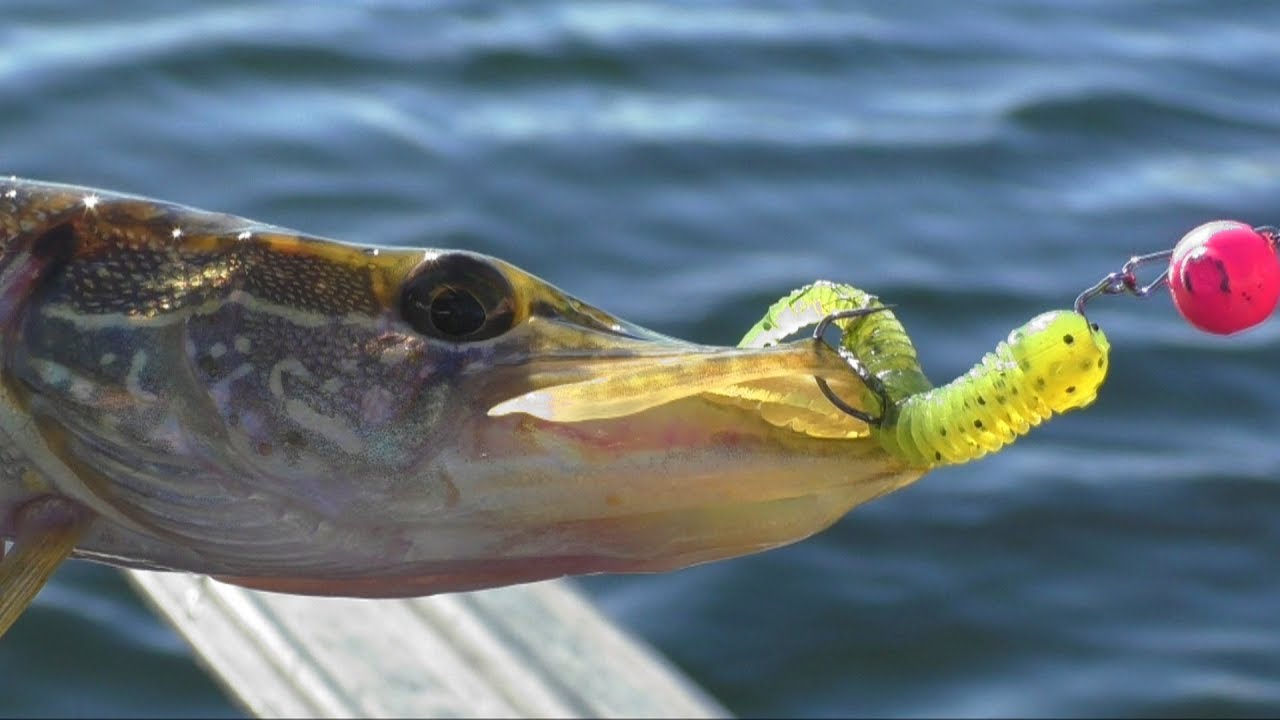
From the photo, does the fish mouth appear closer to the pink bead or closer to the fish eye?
the fish eye

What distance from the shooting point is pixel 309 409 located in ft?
5.90

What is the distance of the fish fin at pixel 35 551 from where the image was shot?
173cm

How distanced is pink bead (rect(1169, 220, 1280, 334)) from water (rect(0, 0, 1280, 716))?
2.25 meters

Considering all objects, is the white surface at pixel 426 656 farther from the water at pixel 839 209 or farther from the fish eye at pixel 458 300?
the fish eye at pixel 458 300

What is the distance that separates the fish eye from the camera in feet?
5.87

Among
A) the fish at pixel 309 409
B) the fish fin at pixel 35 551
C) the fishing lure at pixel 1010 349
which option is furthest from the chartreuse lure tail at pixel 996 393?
the fish fin at pixel 35 551

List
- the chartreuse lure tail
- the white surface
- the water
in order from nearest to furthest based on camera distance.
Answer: the chartreuse lure tail < the white surface < the water

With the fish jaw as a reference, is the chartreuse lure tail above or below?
below

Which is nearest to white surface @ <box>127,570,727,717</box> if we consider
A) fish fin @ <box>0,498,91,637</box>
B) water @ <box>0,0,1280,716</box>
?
water @ <box>0,0,1280,716</box>

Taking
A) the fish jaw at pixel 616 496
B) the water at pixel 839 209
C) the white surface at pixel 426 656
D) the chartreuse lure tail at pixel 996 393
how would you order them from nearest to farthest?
the chartreuse lure tail at pixel 996 393
the fish jaw at pixel 616 496
the white surface at pixel 426 656
the water at pixel 839 209

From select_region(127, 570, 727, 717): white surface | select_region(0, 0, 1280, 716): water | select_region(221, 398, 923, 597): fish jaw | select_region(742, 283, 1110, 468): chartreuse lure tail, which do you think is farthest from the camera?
select_region(0, 0, 1280, 716): water

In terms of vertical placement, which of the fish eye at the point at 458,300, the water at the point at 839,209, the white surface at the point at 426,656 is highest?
the water at the point at 839,209

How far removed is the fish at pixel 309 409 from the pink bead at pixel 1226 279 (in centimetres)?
37

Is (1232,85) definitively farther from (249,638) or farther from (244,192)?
(249,638)
